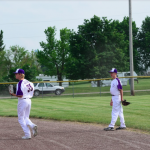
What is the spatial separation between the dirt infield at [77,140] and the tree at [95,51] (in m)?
33.6

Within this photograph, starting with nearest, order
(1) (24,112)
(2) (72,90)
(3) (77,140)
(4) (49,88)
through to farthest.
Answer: (3) (77,140) < (1) (24,112) < (2) (72,90) < (4) (49,88)

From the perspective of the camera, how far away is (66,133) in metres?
8.05

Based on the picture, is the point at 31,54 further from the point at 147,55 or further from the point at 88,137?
the point at 88,137

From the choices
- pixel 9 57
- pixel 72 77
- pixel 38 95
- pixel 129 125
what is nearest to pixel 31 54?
pixel 9 57

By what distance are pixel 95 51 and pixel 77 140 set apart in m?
36.5

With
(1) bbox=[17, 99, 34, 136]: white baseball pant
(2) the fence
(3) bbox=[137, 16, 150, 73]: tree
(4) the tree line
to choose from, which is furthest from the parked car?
(3) bbox=[137, 16, 150, 73]: tree

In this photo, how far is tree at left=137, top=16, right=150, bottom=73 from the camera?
62.3 metres

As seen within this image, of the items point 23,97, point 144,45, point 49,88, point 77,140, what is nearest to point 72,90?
point 49,88

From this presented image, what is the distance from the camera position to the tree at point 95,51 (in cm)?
4266

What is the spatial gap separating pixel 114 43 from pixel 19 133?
126ft

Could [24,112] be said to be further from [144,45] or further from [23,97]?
[144,45]

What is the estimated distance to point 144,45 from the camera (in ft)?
207

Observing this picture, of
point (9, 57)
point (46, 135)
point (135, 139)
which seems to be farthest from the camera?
point (9, 57)

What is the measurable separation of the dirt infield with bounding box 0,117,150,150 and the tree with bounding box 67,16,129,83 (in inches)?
1321
